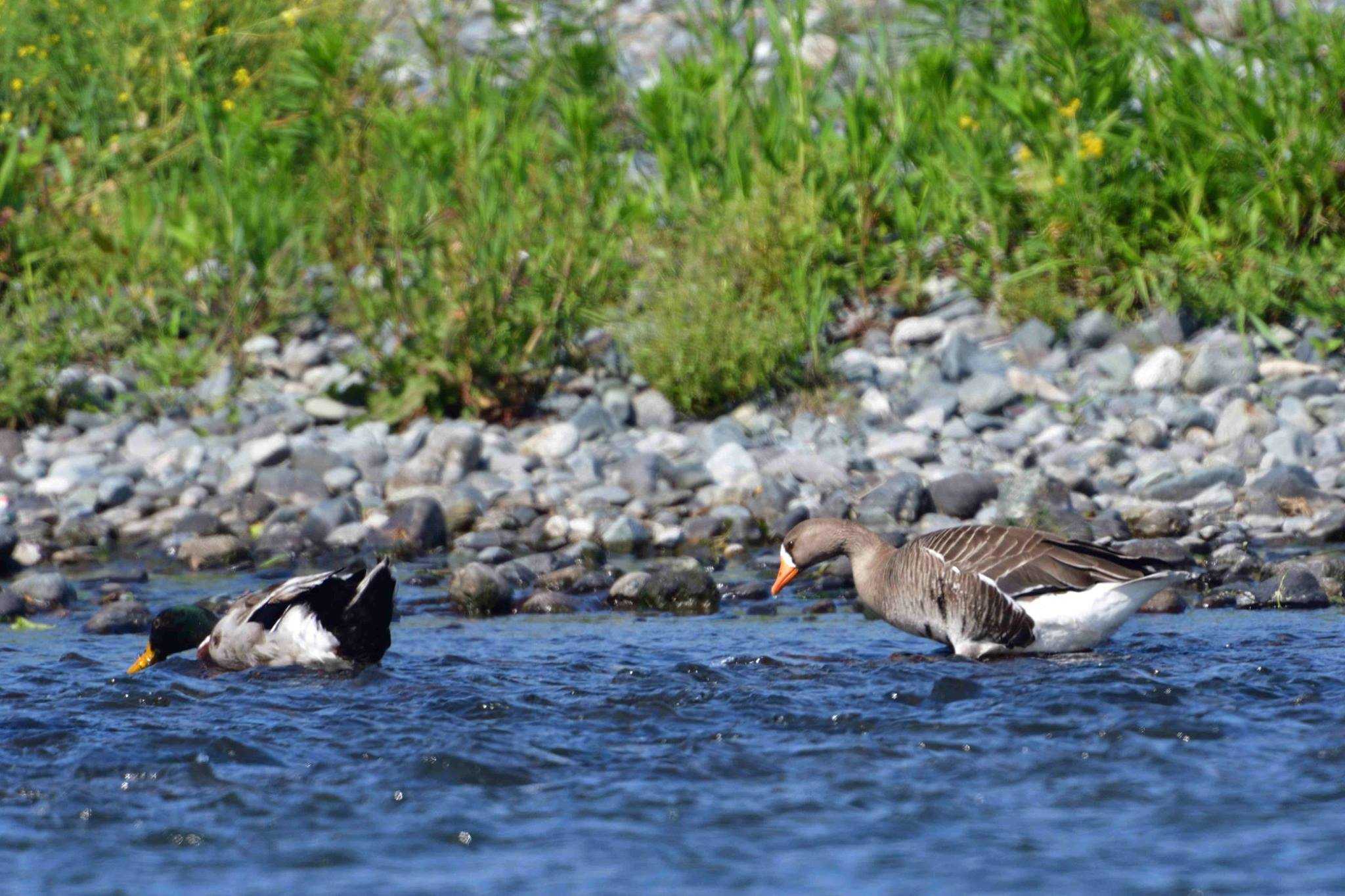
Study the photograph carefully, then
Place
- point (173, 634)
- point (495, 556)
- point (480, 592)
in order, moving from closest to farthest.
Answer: point (173, 634) < point (480, 592) < point (495, 556)

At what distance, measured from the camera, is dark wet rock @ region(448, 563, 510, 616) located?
7.06 m

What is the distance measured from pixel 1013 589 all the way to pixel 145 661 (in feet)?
9.78

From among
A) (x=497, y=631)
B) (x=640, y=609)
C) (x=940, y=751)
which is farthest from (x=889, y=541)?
(x=940, y=751)

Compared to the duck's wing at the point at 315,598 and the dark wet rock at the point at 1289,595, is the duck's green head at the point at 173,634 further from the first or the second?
the dark wet rock at the point at 1289,595

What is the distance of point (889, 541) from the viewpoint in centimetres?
761

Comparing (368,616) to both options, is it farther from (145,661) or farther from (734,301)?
(734,301)

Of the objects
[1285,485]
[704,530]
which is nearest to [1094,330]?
[1285,485]

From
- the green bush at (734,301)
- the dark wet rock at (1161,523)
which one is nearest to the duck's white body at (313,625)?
the green bush at (734,301)

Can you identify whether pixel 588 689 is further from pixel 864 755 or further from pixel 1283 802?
pixel 1283 802

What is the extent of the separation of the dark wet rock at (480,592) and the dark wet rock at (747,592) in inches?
36.0

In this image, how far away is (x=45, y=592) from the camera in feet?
23.8

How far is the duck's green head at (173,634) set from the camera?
6027 millimetres

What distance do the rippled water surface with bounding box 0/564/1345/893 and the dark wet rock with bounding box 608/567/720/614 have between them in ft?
2.56

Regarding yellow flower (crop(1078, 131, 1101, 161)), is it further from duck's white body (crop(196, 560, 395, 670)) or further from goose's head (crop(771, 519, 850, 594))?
duck's white body (crop(196, 560, 395, 670))
